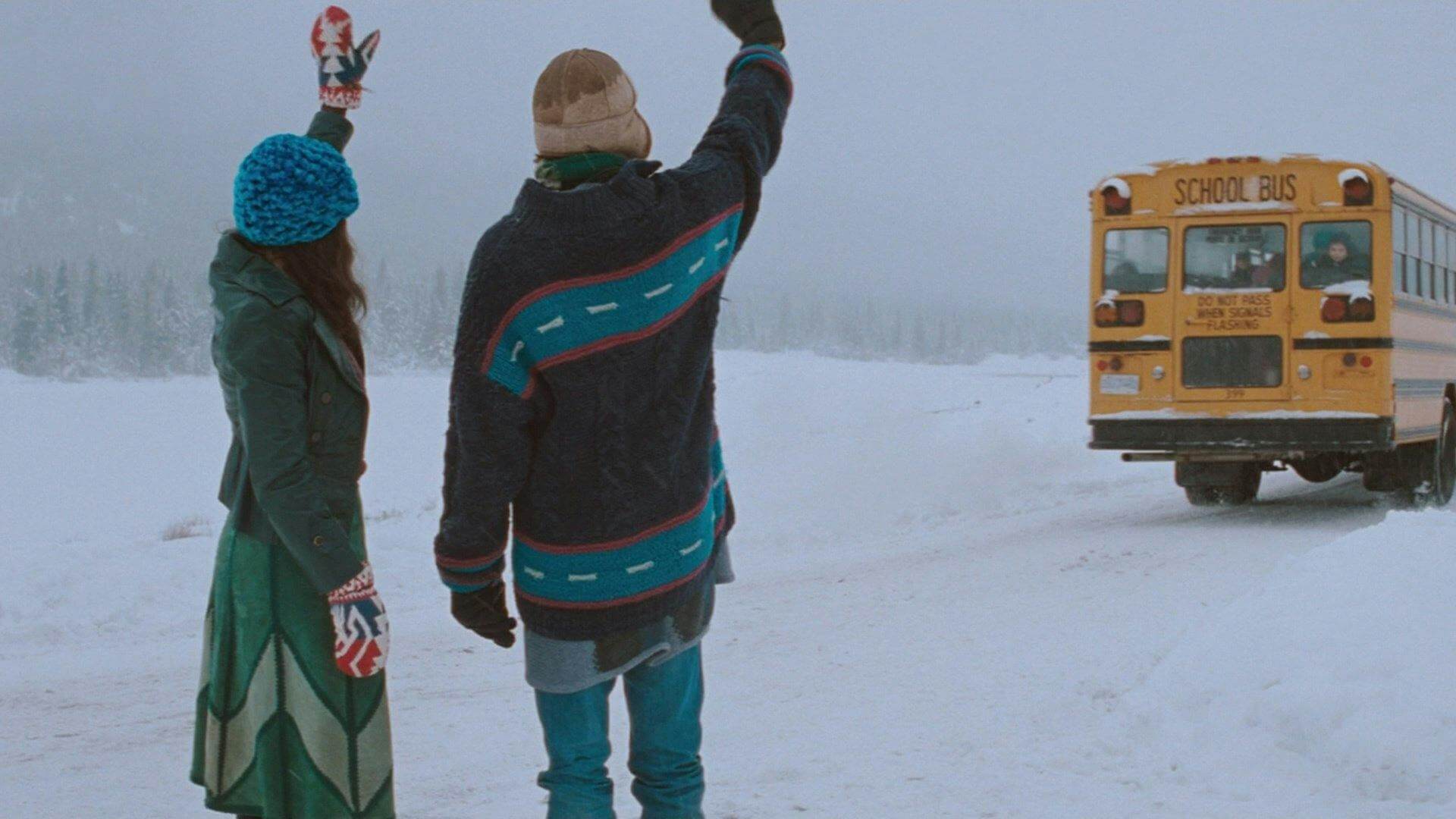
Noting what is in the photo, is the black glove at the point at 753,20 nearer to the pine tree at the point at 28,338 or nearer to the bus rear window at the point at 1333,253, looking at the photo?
the bus rear window at the point at 1333,253

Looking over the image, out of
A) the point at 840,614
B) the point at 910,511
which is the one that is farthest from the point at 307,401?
the point at 910,511

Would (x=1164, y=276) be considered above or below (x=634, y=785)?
above

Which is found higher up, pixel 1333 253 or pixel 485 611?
pixel 1333 253

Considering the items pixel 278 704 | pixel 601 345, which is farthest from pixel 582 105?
pixel 278 704

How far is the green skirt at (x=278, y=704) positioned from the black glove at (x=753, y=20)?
5.29ft

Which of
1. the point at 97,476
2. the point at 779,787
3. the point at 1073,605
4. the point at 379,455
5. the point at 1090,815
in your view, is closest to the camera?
the point at 1090,815

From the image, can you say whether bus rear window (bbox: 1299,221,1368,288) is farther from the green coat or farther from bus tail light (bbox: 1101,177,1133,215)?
the green coat

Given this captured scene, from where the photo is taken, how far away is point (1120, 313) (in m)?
12.3

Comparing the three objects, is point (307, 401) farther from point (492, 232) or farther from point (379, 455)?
point (379, 455)

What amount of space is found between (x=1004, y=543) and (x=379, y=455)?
2426 centimetres

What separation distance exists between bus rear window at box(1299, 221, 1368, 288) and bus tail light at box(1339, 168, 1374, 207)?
18 centimetres

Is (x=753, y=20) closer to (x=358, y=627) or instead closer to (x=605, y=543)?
(x=605, y=543)

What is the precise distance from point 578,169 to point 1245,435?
32.9ft

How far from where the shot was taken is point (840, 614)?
843 cm
